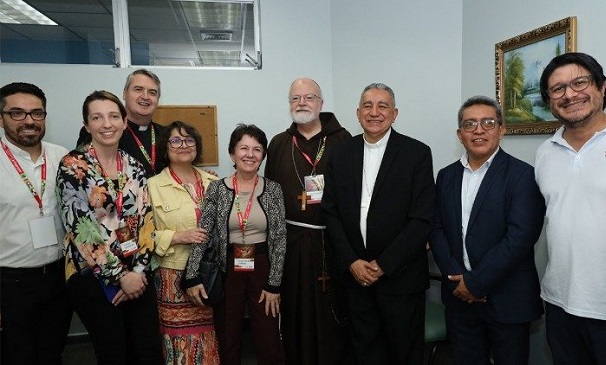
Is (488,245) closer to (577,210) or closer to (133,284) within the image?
(577,210)

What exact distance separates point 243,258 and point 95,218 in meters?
0.75

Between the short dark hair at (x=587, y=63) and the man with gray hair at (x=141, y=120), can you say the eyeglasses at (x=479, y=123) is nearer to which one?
the short dark hair at (x=587, y=63)

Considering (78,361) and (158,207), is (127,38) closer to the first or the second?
(158,207)

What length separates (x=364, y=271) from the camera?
6.38 ft

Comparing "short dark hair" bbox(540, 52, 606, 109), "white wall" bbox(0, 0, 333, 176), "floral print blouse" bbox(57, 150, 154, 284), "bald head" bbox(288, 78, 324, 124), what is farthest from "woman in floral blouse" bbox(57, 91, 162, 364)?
"short dark hair" bbox(540, 52, 606, 109)

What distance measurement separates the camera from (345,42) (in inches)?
132

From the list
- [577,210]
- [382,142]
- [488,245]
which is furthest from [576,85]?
[382,142]

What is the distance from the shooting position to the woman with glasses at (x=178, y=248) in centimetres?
208

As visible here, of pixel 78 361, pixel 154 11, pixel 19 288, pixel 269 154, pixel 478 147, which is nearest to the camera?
pixel 478 147

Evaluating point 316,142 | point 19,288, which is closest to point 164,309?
point 19,288

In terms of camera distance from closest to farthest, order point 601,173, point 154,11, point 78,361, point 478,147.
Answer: point 601,173
point 478,147
point 78,361
point 154,11

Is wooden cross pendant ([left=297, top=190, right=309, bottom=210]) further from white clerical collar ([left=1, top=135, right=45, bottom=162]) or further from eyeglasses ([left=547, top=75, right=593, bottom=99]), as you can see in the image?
white clerical collar ([left=1, top=135, right=45, bottom=162])

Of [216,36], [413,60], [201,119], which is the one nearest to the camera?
[413,60]

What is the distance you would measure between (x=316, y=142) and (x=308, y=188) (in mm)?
332
